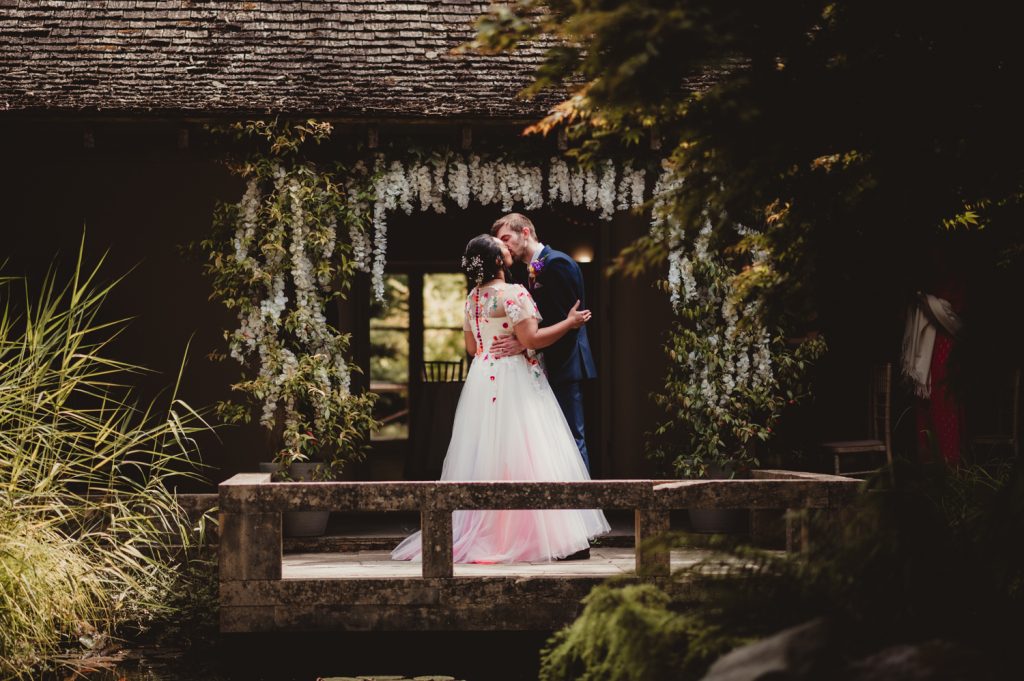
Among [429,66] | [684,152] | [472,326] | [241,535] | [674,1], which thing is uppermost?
[429,66]

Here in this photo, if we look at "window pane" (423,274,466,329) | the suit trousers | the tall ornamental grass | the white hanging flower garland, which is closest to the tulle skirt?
the suit trousers

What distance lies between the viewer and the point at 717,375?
802 cm

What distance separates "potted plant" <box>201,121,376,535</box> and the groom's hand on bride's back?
1283 mm

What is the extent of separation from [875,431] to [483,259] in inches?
170

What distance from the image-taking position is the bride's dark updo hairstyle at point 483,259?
673 cm

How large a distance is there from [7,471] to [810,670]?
14.7ft

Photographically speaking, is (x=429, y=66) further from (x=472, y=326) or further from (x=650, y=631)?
(x=650, y=631)

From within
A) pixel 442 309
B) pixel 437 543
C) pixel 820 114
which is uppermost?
pixel 442 309

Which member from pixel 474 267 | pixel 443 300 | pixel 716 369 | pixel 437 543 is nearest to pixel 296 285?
pixel 474 267

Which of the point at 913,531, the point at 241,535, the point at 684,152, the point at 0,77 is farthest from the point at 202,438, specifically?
the point at 913,531

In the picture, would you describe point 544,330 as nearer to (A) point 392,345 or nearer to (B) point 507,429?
(B) point 507,429

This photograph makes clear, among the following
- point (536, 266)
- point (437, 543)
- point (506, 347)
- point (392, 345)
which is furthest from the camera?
point (392, 345)

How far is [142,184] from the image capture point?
9.40 m

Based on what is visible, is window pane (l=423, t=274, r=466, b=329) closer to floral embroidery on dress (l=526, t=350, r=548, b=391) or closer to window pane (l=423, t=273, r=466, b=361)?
window pane (l=423, t=273, r=466, b=361)
